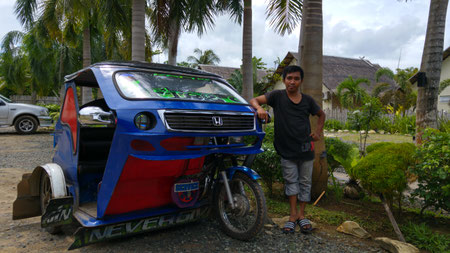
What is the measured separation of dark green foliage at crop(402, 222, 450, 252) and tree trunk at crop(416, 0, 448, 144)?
2.97 m

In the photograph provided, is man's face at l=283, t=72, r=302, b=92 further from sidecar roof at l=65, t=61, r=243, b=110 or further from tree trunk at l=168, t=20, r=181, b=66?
tree trunk at l=168, t=20, r=181, b=66

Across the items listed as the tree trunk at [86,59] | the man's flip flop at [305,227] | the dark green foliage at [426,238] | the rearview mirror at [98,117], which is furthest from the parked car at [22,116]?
the dark green foliage at [426,238]

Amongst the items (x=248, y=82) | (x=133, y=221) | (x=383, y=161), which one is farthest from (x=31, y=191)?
(x=248, y=82)

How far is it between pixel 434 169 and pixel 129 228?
3.19 meters

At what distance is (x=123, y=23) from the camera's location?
37.7 ft

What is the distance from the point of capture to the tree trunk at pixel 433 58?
5973 mm

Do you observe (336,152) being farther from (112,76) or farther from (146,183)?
(112,76)

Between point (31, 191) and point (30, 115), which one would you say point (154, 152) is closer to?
point (31, 191)

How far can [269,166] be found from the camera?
488cm

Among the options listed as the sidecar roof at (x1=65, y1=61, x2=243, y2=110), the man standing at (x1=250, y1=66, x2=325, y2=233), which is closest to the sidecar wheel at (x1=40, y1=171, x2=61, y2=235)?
the sidecar roof at (x1=65, y1=61, x2=243, y2=110)

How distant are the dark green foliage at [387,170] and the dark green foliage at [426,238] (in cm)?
41

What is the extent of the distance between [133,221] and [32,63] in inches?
1332

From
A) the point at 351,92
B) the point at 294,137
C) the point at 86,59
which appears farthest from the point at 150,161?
the point at 351,92

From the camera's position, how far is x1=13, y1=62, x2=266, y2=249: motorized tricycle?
2.79 metres
